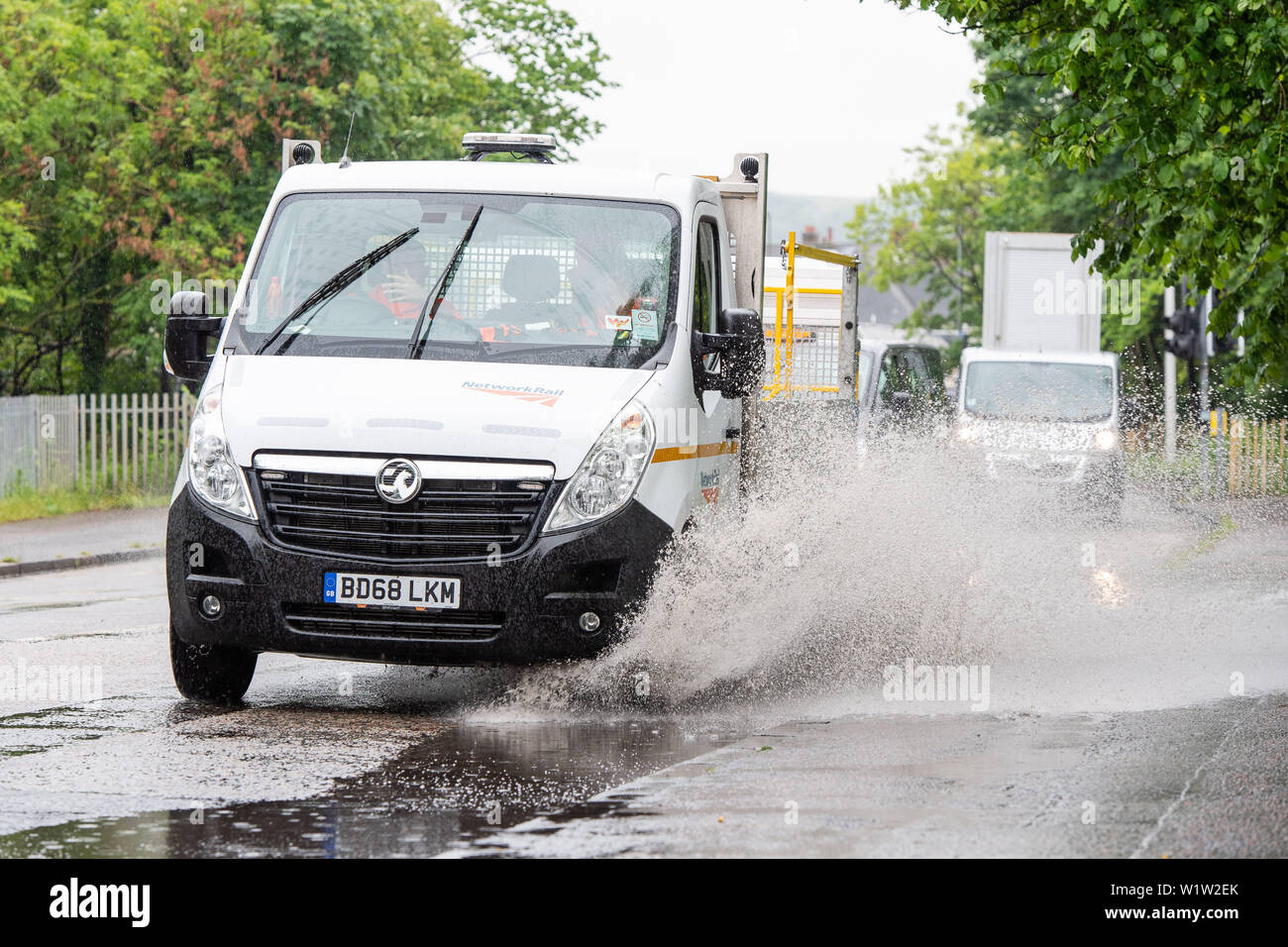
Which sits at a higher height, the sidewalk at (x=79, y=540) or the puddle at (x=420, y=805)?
the puddle at (x=420, y=805)

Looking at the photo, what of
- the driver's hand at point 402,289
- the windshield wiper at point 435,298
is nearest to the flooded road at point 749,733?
the windshield wiper at point 435,298

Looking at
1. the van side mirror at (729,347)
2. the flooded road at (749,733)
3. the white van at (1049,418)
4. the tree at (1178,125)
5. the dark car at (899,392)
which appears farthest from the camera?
the dark car at (899,392)

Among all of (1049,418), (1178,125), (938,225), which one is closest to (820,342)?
(1178,125)

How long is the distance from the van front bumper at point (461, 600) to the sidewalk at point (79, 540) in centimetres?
1112

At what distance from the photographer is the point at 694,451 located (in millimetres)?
8617

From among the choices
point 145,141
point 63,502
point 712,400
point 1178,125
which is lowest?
point 63,502

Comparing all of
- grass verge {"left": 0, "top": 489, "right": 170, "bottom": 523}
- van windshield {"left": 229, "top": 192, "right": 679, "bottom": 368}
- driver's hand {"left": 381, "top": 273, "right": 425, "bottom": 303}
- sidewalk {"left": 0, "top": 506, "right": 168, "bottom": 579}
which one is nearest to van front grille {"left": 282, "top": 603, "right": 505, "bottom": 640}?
van windshield {"left": 229, "top": 192, "right": 679, "bottom": 368}

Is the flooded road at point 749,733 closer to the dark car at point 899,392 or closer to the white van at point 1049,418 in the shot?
the white van at point 1049,418

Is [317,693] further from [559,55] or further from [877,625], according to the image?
[559,55]

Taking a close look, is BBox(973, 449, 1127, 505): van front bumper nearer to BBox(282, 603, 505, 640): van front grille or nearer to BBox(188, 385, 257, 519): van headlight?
BBox(282, 603, 505, 640): van front grille

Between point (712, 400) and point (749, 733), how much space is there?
6.11ft

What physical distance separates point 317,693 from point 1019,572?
518cm

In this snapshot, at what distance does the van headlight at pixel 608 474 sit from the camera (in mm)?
7867

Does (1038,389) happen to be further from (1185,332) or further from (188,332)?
(188,332)
